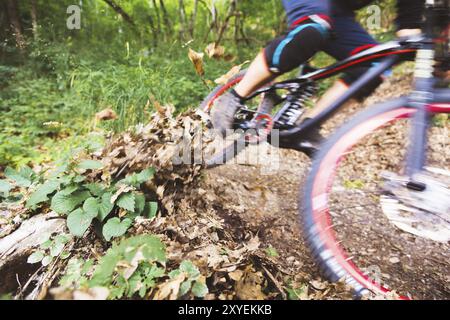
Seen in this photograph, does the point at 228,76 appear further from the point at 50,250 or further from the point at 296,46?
the point at 50,250

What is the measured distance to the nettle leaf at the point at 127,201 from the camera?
1328 millimetres

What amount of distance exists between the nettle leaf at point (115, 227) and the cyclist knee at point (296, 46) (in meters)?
1.09

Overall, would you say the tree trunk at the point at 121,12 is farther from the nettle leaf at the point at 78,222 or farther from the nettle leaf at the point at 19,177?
the nettle leaf at the point at 78,222

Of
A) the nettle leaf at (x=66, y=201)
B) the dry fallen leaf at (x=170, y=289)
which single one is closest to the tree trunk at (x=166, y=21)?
the nettle leaf at (x=66, y=201)

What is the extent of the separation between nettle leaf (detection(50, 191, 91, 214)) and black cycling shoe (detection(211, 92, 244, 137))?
2.95 ft

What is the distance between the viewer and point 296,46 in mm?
1545

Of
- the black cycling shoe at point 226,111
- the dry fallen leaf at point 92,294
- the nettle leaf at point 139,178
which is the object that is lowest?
the dry fallen leaf at point 92,294

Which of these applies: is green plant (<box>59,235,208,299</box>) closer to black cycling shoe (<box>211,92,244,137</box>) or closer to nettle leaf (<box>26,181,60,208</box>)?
nettle leaf (<box>26,181,60,208</box>)

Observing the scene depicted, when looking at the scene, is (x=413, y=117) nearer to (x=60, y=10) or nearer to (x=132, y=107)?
(x=132, y=107)

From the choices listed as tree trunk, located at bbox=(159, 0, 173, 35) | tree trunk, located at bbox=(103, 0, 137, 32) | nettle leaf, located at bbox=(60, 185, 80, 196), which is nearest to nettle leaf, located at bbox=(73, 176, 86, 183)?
nettle leaf, located at bbox=(60, 185, 80, 196)

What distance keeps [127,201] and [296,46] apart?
1116 mm

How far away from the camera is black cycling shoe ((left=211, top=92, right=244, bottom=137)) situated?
192 cm
